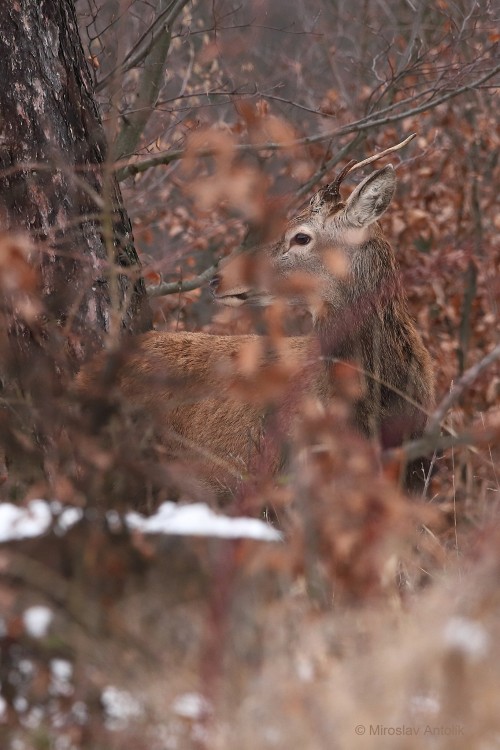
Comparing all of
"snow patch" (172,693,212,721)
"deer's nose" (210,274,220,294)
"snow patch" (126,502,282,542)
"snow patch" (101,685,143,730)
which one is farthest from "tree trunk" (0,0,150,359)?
"snow patch" (172,693,212,721)

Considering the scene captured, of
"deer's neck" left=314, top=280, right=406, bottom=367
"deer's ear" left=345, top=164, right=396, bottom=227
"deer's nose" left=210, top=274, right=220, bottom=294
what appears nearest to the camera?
"deer's neck" left=314, top=280, right=406, bottom=367

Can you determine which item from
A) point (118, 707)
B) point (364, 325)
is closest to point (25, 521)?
point (118, 707)

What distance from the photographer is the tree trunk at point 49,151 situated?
19.0ft

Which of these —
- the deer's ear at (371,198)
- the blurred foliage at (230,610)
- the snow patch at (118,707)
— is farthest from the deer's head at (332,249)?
the snow patch at (118,707)

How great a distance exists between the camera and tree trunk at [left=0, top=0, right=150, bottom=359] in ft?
19.0

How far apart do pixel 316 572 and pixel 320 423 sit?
1.49 ft

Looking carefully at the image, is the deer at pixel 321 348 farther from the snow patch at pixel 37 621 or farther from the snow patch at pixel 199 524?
the snow patch at pixel 37 621

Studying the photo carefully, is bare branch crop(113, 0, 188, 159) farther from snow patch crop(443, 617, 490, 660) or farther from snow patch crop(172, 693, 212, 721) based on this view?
snow patch crop(443, 617, 490, 660)

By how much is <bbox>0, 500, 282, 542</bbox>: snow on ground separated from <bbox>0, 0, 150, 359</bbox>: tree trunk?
5.68ft

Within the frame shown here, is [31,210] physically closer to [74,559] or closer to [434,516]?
[74,559]

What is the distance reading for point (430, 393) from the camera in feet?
19.8

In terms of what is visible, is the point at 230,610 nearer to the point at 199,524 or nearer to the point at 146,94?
the point at 199,524

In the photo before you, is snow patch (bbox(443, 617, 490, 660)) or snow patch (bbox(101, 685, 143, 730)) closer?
snow patch (bbox(443, 617, 490, 660))

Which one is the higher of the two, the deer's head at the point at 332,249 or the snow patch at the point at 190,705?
the deer's head at the point at 332,249
